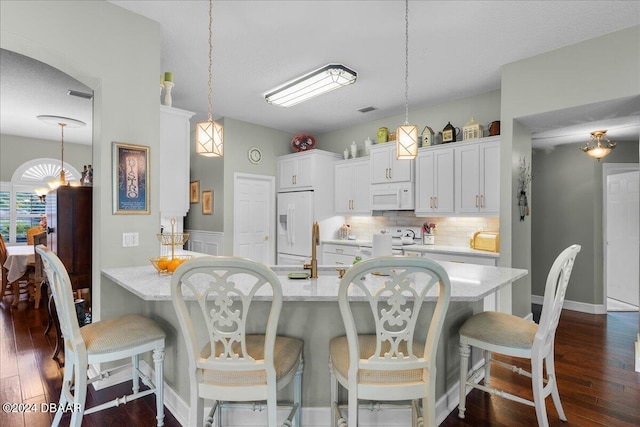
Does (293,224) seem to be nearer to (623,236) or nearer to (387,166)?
(387,166)

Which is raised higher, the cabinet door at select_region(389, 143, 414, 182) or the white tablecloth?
the cabinet door at select_region(389, 143, 414, 182)

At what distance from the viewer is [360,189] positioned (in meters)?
5.36

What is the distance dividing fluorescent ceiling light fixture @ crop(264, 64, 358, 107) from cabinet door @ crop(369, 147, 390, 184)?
1.47m

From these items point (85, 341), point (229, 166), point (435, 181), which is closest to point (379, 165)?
point (435, 181)

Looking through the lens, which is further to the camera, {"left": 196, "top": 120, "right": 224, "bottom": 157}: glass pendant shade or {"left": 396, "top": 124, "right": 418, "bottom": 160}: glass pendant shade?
{"left": 396, "top": 124, "right": 418, "bottom": 160}: glass pendant shade

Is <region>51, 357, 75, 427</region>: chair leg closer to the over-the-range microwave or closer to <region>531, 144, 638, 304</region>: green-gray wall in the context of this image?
the over-the-range microwave

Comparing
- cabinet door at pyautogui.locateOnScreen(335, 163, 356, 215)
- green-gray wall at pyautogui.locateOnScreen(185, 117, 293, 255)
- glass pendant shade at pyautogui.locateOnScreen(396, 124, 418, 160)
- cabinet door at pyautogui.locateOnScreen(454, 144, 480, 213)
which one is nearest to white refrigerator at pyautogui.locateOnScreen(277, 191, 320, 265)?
cabinet door at pyautogui.locateOnScreen(335, 163, 356, 215)

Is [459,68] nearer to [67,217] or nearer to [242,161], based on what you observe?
[242,161]

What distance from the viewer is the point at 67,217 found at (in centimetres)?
269

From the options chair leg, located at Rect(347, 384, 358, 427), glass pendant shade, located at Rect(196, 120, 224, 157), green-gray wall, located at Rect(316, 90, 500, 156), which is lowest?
chair leg, located at Rect(347, 384, 358, 427)

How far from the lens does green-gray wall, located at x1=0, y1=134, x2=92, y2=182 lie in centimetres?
648

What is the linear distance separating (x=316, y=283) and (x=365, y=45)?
2334mm

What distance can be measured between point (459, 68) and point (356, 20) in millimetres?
1451

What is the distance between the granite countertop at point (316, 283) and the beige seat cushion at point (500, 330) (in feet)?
0.86
